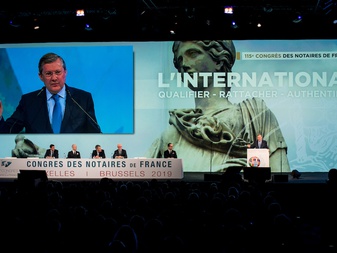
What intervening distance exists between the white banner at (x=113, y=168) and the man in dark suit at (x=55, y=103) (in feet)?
10.2

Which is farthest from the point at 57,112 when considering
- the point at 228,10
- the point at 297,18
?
the point at 297,18

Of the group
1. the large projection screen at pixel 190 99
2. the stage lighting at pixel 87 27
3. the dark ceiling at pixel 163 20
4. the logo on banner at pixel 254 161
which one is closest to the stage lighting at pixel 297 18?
the dark ceiling at pixel 163 20

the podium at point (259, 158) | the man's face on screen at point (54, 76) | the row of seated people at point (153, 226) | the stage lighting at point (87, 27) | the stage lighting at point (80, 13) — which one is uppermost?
the stage lighting at point (80, 13)

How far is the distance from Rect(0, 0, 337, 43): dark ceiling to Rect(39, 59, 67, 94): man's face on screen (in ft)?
2.70

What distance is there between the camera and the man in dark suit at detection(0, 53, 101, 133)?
15844 mm

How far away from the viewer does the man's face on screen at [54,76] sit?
15906mm

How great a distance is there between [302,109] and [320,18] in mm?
2752

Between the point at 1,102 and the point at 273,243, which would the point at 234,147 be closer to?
the point at 1,102

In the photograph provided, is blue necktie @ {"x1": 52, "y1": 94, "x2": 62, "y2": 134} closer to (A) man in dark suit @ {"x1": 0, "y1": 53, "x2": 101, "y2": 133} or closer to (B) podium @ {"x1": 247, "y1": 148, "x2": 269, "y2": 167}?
(A) man in dark suit @ {"x1": 0, "y1": 53, "x2": 101, "y2": 133}

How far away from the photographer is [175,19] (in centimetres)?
1497

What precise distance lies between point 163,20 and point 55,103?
4.16m

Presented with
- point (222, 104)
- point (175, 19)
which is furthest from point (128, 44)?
point (222, 104)

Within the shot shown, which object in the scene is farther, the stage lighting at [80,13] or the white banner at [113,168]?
the stage lighting at [80,13]

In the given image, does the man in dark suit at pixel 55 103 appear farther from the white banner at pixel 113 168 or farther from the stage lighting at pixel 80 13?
the white banner at pixel 113 168
